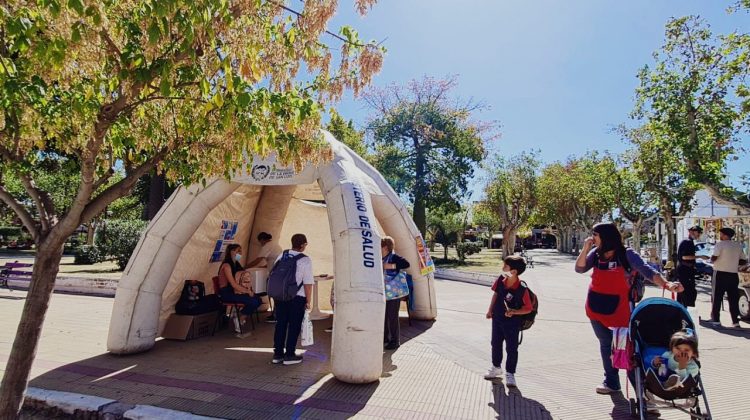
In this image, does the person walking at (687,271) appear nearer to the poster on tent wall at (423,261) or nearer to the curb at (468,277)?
the poster on tent wall at (423,261)

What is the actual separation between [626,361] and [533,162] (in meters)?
29.2

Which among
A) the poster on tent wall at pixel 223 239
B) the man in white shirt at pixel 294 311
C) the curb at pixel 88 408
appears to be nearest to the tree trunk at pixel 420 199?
the poster on tent wall at pixel 223 239

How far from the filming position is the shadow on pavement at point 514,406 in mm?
4754

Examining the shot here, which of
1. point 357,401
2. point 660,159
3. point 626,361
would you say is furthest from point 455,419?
point 660,159

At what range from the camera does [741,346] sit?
7.69 m

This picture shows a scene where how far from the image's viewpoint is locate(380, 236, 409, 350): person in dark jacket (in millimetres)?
7191

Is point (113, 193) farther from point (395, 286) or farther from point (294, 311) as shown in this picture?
point (395, 286)

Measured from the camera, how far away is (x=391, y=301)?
719 cm

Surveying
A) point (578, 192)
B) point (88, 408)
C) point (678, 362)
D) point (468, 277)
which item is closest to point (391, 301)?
point (678, 362)

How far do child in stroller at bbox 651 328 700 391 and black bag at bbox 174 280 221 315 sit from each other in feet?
21.7

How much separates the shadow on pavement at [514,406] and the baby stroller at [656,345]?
89 centimetres

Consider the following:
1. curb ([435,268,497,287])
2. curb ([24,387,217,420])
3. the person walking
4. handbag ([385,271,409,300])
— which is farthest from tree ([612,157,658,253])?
curb ([24,387,217,420])

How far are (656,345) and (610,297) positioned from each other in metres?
0.65

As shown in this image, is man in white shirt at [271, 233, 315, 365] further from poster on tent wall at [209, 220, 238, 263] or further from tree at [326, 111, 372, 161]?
tree at [326, 111, 372, 161]
